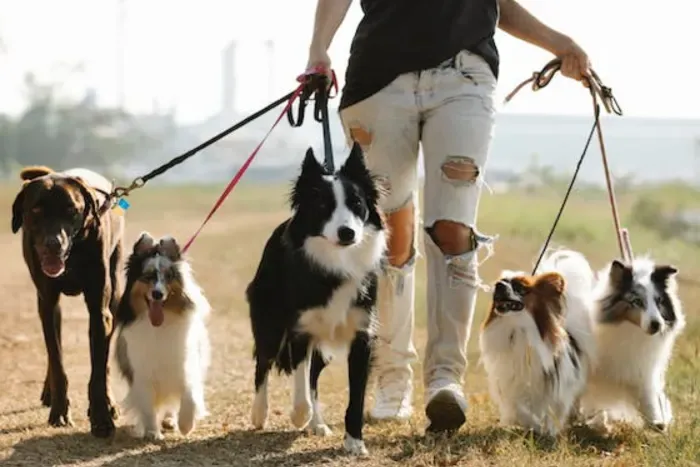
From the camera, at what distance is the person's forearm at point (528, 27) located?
648 centimetres

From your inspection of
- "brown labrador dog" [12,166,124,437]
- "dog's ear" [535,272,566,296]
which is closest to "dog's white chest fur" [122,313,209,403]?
"brown labrador dog" [12,166,124,437]

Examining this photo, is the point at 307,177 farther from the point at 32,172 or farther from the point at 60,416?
the point at 60,416

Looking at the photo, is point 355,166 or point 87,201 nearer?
point 355,166

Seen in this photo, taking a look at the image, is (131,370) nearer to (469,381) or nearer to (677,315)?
(677,315)

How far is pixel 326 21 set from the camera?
6.06m

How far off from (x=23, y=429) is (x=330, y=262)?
1.97m

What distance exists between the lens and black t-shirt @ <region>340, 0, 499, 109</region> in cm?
596

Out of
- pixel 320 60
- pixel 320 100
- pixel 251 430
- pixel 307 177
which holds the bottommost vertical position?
pixel 251 430

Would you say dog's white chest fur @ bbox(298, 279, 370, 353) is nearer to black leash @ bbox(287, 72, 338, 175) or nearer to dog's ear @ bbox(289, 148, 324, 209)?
dog's ear @ bbox(289, 148, 324, 209)

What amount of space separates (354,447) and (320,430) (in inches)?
19.8

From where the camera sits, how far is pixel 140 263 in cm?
601

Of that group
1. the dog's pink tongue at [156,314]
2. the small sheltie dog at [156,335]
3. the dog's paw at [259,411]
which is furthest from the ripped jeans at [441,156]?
the dog's pink tongue at [156,314]

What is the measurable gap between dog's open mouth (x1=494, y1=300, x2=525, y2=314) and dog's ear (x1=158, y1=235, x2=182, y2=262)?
5.46 ft

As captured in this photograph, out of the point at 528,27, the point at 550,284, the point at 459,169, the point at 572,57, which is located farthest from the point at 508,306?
the point at 528,27
